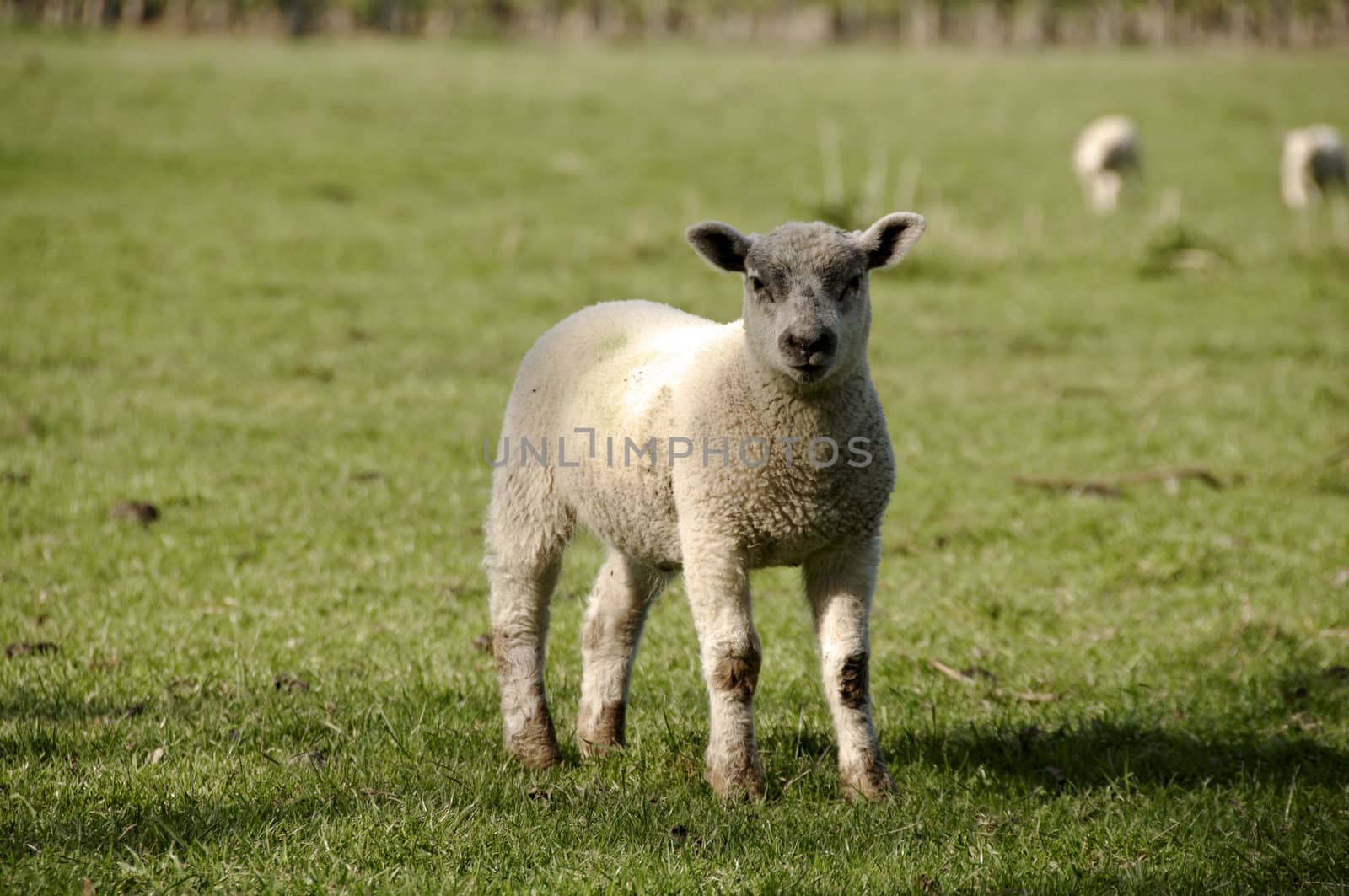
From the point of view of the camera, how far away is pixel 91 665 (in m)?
6.00

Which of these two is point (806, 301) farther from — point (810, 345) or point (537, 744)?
point (537, 744)

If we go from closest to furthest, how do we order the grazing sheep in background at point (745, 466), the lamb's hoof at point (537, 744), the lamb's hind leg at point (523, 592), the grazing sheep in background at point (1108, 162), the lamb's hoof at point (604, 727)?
the grazing sheep in background at point (745, 466) < the lamb's hoof at point (537, 744) < the lamb's hind leg at point (523, 592) < the lamb's hoof at point (604, 727) < the grazing sheep in background at point (1108, 162)

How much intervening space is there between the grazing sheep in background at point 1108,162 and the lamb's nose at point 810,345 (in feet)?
71.7

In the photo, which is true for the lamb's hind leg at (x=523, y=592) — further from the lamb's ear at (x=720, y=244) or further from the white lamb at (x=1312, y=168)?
the white lamb at (x=1312, y=168)

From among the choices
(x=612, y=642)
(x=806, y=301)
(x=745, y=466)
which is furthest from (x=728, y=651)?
Result: (x=806, y=301)

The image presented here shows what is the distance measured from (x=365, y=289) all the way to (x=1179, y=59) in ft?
144

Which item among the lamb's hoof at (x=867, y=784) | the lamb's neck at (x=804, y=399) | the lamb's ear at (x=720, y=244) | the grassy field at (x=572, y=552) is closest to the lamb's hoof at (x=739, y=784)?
the grassy field at (x=572, y=552)

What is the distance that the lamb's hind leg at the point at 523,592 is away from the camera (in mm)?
5262

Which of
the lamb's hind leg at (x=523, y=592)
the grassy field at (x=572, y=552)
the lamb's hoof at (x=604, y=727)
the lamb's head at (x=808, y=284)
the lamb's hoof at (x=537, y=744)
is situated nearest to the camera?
the grassy field at (x=572, y=552)

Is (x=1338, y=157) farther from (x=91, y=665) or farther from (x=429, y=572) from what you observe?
(x=91, y=665)

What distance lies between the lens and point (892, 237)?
4.87m

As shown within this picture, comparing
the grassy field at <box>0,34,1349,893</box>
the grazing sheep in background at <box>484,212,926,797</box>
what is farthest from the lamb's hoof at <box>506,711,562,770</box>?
the grassy field at <box>0,34,1349,893</box>

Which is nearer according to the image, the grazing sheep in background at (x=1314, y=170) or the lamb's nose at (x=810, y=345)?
the lamb's nose at (x=810, y=345)

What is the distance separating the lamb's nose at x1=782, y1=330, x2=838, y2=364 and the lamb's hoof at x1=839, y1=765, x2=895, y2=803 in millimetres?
1556
